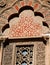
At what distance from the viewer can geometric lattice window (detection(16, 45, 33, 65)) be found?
1390cm

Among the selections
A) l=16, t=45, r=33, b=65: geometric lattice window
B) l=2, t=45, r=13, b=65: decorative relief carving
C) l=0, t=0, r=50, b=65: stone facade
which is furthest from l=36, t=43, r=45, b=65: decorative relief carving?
l=2, t=45, r=13, b=65: decorative relief carving

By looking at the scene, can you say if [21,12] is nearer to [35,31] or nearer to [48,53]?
[35,31]

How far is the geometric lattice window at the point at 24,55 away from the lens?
13899mm

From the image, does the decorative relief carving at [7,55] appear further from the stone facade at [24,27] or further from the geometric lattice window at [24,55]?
the geometric lattice window at [24,55]

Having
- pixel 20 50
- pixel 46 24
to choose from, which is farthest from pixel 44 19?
pixel 20 50

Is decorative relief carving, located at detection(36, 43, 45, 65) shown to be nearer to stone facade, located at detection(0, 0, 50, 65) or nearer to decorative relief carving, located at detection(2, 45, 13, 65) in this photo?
stone facade, located at detection(0, 0, 50, 65)

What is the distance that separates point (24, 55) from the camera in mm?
13992

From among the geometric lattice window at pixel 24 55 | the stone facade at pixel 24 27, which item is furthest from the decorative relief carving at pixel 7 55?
the geometric lattice window at pixel 24 55

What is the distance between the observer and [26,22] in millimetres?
14570

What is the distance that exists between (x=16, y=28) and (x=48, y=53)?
4.28ft

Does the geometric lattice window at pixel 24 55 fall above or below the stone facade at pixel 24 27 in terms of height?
below

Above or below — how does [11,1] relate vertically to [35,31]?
above

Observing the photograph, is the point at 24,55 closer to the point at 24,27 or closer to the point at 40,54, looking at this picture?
the point at 40,54

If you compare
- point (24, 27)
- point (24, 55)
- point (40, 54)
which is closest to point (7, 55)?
point (24, 55)
